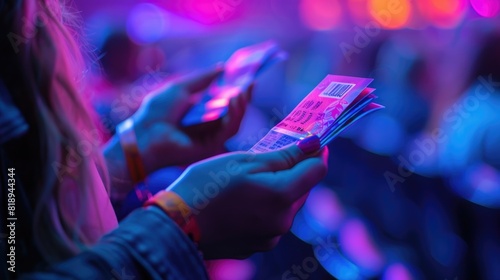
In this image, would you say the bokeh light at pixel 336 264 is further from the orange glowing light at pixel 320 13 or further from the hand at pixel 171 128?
the orange glowing light at pixel 320 13

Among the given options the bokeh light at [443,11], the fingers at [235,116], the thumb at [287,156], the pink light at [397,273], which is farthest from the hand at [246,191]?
the bokeh light at [443,11]

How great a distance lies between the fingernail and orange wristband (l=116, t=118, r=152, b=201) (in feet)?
1.21

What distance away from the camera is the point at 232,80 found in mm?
1073

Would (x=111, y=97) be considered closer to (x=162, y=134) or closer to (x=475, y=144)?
(x=162, y=134)

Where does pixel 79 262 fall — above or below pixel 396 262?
above

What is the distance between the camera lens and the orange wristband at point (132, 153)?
3.57 feet

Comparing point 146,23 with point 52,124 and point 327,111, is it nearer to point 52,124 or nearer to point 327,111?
point 52,124

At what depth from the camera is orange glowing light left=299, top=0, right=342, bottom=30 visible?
3.23 ft

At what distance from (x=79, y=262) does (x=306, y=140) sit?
45 cm

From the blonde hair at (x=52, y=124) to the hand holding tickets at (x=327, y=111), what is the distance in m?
0.36

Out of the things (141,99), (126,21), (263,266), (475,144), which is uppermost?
(126,21)

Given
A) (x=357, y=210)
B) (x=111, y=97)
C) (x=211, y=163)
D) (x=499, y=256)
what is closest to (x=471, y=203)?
(x=499, y=256)

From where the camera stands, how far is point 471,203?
3.01 feet

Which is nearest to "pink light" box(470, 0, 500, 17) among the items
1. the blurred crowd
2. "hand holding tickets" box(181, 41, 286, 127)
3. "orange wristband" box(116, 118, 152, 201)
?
the blurred crowd
